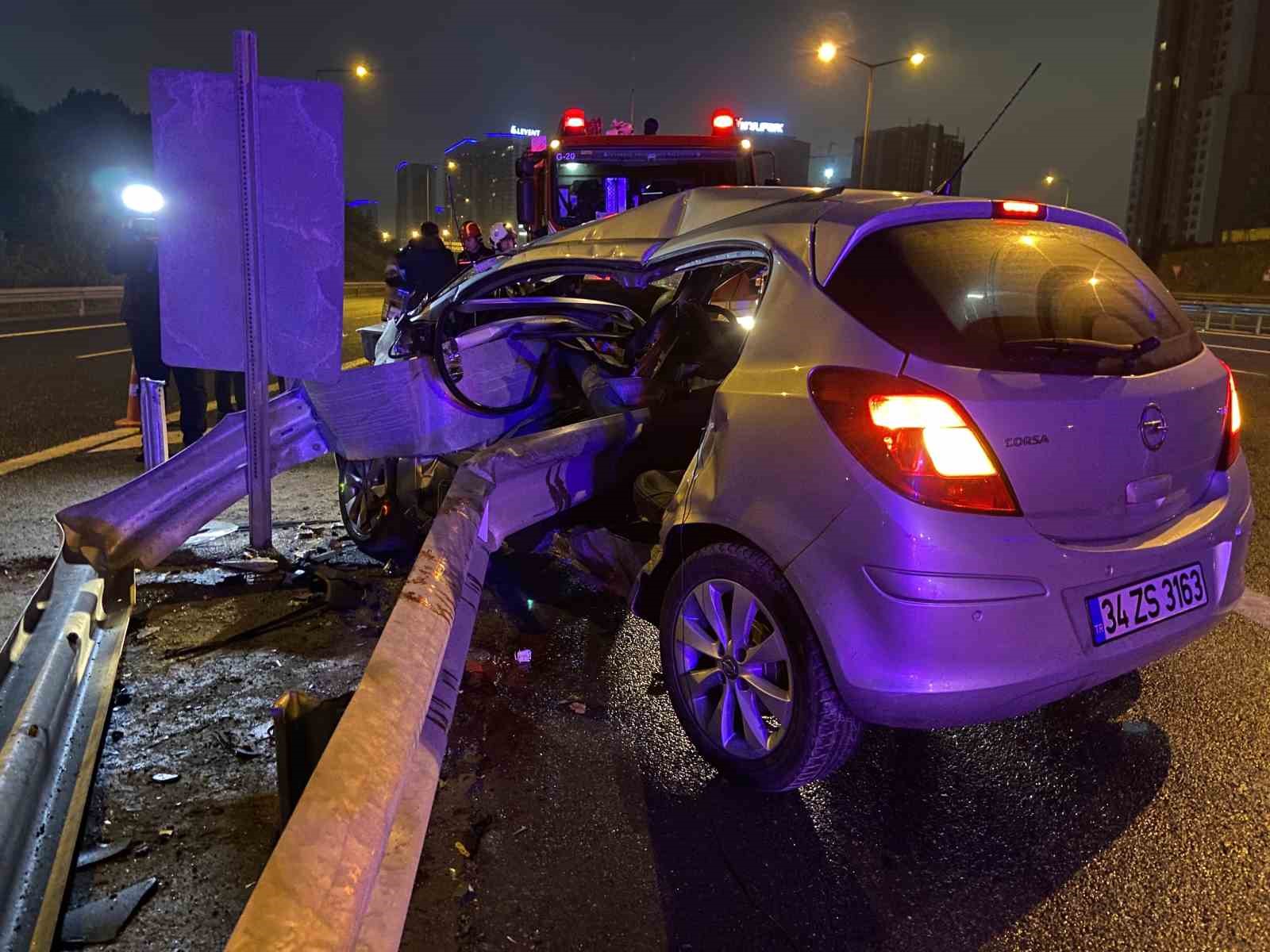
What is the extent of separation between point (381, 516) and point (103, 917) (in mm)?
2885

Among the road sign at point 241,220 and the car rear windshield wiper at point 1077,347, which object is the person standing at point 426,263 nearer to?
the road sign at point 241,220

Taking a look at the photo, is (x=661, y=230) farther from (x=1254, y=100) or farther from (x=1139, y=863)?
(x=1254, y=100)

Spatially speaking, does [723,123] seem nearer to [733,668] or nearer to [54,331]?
[733,668]

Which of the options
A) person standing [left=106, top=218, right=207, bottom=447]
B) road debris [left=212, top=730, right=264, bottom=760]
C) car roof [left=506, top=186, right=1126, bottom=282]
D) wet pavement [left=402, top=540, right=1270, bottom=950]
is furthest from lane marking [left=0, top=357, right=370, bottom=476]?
wet pavement [left=402, top=540, right=1270, bottom=950]

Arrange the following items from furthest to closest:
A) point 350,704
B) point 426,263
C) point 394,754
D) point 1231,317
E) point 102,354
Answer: point 1231,317, point 102,354, point 426,263, point 350,704, point 394,754

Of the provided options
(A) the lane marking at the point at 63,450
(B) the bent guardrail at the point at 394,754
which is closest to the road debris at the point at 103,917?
(B) the bent guardrail at the point at 394,754

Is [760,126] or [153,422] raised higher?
[760,126]

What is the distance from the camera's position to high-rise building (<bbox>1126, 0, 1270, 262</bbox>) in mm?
84812

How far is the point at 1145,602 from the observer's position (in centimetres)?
264

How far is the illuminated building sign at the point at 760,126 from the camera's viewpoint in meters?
10.1

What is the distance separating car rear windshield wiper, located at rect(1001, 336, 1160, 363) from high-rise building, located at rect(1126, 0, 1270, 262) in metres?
90.1

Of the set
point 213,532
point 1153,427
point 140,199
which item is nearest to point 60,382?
point 140,199

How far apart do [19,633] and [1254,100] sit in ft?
340

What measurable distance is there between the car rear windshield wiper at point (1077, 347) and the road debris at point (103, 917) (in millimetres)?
2600
